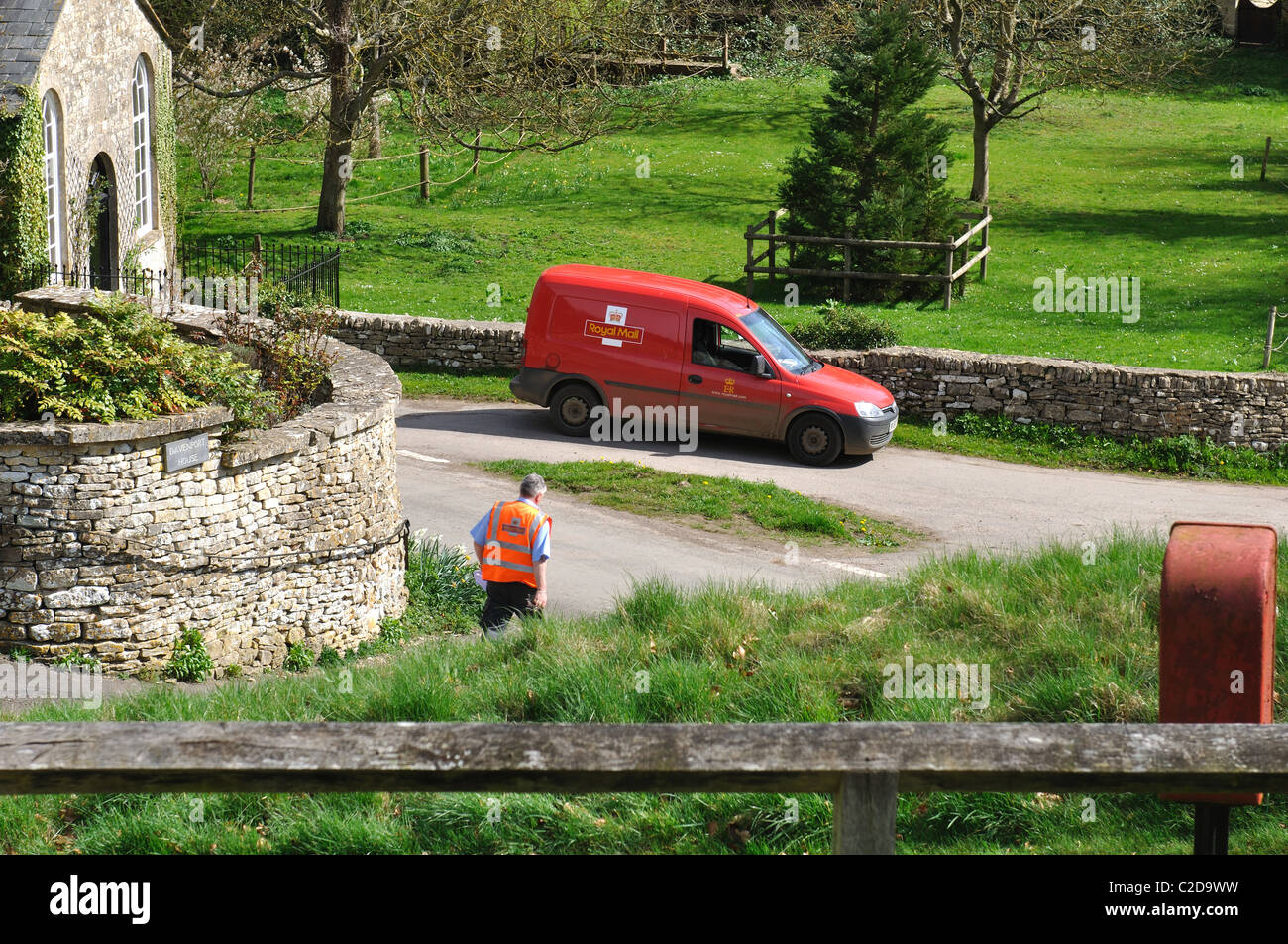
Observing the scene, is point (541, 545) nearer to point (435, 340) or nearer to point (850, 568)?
point (850, 568)

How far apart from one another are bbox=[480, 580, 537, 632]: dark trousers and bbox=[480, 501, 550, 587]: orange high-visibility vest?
0.14 ft

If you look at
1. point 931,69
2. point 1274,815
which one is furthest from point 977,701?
point 931,69

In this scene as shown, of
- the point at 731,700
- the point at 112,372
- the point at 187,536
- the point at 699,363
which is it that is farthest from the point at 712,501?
the point at 731,700

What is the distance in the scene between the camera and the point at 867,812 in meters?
2.57

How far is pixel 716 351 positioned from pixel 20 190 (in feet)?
33.2

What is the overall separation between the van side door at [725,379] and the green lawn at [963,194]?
5432mm

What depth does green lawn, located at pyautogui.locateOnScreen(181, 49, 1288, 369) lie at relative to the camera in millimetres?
24312

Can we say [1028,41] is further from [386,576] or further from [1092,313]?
[386,576]

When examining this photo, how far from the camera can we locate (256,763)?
8.31 ft

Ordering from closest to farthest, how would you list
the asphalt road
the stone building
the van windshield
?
the asphalt road
the van windshield
the stone building

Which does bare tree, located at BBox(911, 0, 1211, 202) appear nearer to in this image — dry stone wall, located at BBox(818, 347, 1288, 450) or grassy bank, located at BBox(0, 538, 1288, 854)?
dry stone wall, located at BBox(818, 347, 1288, 450)

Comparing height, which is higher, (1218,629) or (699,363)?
(1218,629)

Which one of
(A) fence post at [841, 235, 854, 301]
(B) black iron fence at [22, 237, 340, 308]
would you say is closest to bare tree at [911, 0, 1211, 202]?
(A) fence post at [841, 235, 854, 301]

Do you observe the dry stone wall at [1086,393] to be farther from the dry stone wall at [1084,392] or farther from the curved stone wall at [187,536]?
the curved stone wall at [187,536]
